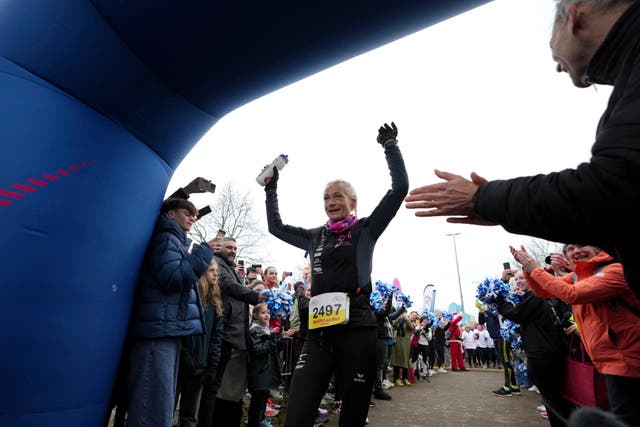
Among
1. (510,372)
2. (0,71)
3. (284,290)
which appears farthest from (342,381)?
(510,372)

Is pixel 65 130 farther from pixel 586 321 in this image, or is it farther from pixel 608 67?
pixel 586 321

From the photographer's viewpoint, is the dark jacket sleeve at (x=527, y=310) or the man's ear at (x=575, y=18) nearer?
the man's ear at (x=575, y=18)

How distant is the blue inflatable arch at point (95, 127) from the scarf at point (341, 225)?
1.20 meters

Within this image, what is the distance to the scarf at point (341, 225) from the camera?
2887 mm

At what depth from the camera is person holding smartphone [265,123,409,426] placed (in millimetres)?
2365

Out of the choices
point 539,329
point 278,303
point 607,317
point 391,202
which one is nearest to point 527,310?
point 539,329

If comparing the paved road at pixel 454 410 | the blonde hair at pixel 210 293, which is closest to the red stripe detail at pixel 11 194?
the blonde hair at pixel 210 293

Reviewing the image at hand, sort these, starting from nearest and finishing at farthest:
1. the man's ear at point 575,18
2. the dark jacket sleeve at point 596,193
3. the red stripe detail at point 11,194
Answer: the dark jacket sleeve at point 596,193 → the man's ear at point 575,18 → the red stripe detail at point 11,194

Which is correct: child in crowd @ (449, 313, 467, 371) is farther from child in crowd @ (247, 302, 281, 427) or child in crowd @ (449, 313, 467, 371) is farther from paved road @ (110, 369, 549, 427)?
child in crowd @ (247, 302, 281, 427)

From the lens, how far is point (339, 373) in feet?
8.17

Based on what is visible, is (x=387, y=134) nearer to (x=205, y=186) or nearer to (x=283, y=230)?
(x=283, y=230)

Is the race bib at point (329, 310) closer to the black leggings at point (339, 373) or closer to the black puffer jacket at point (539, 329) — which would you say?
the black leggings at point (339, 373)

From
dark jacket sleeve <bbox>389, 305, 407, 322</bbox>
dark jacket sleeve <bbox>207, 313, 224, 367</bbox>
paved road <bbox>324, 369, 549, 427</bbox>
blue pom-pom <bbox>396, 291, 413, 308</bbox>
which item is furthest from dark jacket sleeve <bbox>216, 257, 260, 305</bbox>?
blue pom-pom <bbox>396, 291, 413, 308</bbox>

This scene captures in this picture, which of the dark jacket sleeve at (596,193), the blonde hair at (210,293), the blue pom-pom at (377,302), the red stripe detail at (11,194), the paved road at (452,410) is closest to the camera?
the dark jacket sleeve at (596,193)
